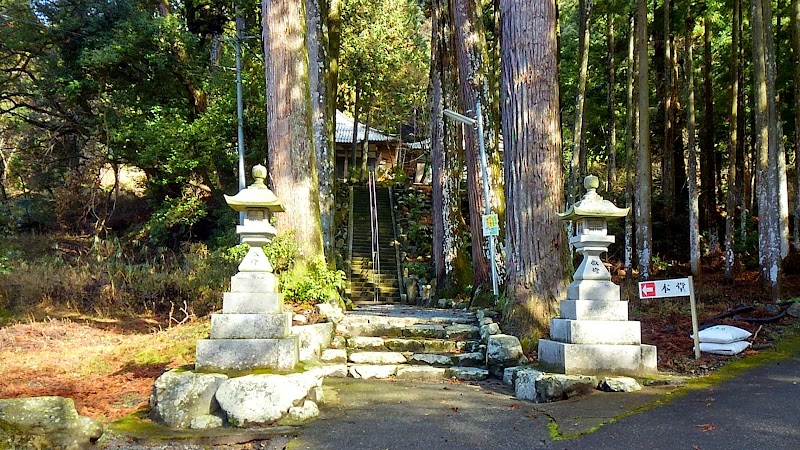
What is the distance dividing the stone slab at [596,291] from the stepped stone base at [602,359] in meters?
0.47

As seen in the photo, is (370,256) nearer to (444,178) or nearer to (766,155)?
(444,178)

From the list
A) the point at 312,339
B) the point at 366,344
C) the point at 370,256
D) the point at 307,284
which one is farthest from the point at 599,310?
the point at 370,256

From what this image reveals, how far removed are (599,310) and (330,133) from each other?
28.8 feet

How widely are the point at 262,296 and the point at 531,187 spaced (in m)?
3.47

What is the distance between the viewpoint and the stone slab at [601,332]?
5680 millimetres

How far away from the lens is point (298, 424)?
463 cm

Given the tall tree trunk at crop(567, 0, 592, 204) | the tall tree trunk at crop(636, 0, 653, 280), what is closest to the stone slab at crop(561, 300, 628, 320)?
the tall tree trunk at crop(636, 0, 653, 280)

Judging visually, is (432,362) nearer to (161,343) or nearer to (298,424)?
(298,424)

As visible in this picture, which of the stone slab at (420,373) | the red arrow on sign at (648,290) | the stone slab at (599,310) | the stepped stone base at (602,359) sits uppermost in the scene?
the red arrow on sign at (648,290)

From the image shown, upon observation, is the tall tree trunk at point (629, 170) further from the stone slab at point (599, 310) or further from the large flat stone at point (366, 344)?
the stone slab at point (599, 310)

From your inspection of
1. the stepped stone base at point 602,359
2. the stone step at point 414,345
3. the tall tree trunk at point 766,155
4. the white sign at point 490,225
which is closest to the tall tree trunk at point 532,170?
the stone step at point 414,345

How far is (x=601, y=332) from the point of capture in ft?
18.7

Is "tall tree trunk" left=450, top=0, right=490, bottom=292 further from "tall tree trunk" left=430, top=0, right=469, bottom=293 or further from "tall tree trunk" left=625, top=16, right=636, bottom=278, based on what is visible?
"tall tree trunk" left=625, top=16, right=636, bottom=278

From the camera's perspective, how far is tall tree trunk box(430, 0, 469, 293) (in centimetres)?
1352
